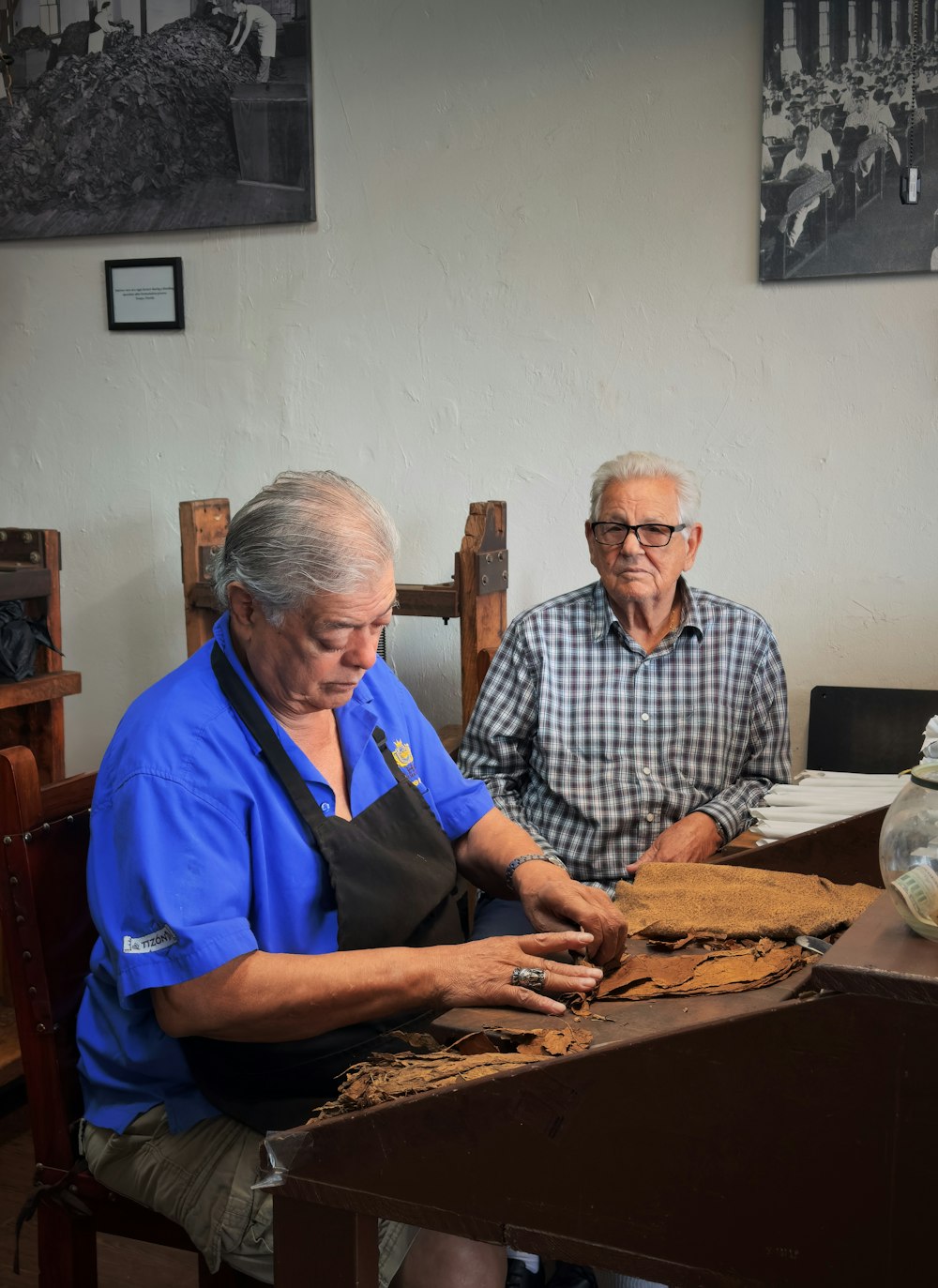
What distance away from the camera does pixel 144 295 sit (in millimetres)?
3533

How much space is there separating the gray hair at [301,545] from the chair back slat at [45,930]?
1.32ft

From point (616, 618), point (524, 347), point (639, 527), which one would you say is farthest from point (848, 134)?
point (616, 618)

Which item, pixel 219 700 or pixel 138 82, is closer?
pixel 219 700

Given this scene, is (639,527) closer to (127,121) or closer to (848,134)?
(848,134)

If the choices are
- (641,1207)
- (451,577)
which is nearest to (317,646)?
(641,1207)

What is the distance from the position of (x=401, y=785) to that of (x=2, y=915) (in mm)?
584

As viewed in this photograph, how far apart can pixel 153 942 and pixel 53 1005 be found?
0.35m

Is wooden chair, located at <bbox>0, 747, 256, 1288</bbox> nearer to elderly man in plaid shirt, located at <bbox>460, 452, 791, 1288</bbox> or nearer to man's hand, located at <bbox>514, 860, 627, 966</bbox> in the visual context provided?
man's hand, located at <bbox>514, 860, 627, 966</bbox>

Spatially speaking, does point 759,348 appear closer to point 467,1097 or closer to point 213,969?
point 213,969

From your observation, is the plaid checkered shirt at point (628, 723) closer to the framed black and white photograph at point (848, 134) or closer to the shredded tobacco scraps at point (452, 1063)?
the framed black and white photograph at point (848, 134)

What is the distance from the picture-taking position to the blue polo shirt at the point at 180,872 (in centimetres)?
141

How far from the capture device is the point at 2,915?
1627 millimetres

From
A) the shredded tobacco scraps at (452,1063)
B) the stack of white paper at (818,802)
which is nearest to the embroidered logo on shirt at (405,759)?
the stack of white paper at (818,802)

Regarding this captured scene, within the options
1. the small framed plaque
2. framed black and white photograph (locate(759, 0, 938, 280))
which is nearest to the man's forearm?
framed black and white photograph (locate(759, 0, 938, 280))
